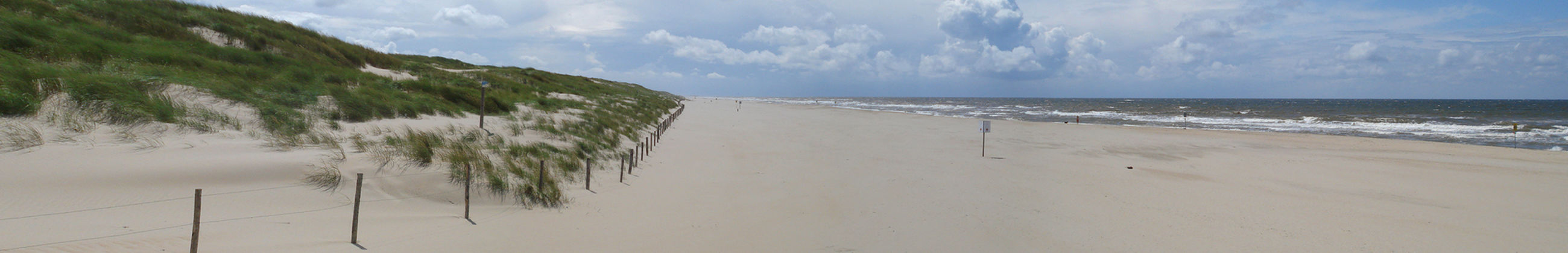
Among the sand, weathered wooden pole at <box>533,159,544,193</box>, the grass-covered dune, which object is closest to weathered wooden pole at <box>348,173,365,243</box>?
the sand

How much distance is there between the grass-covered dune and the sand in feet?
2.86

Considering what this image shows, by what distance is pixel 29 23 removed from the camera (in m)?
12.9

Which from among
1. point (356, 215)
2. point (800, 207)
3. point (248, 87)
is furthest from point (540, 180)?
point (248, 87)

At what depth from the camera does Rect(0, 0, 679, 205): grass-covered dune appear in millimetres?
9273

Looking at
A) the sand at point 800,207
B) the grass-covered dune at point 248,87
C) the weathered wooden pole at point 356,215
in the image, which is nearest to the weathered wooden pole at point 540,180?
the grass-covered dune at point 248,87

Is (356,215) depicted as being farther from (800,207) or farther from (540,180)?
(800,207)

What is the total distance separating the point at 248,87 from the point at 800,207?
1134cm

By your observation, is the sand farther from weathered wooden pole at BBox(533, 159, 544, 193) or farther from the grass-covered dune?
the grass-covered dune

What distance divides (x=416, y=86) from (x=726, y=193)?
13123 millimetres

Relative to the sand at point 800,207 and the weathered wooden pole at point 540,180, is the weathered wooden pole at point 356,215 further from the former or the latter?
the weathered wooden pole at point 540,180

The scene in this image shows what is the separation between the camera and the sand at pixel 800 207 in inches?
250

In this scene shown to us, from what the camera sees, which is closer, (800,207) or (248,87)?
(800,207)

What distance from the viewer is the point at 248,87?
41.1 feet

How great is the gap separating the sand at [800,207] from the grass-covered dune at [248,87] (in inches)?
34.4
